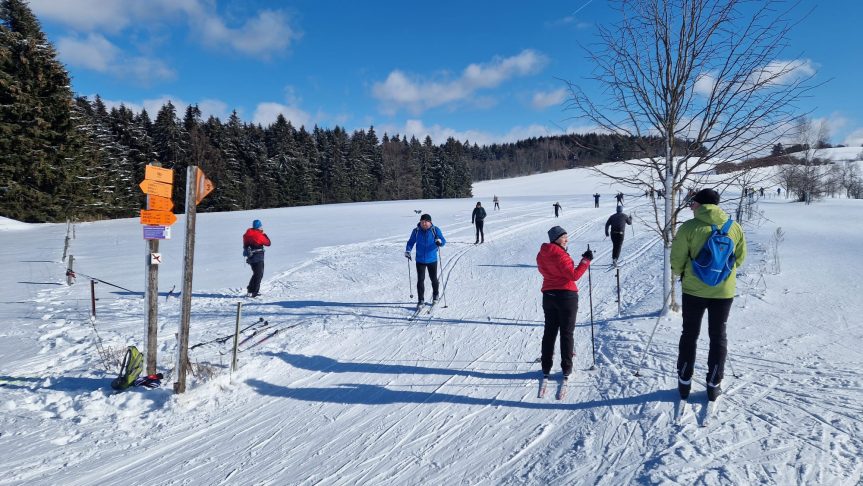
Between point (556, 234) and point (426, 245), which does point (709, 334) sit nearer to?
point (556, 234)

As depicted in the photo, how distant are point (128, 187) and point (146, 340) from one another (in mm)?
43318

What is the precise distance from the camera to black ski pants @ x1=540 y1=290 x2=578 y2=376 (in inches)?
180

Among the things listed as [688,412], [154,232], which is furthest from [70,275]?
[688,412]

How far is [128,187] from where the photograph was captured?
39594mm

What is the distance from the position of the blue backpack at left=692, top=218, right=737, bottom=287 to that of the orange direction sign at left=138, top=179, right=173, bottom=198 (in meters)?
5.87

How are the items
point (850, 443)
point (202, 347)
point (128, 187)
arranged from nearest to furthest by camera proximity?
point (850, 443) < point (202, 347) < point (128, 187)

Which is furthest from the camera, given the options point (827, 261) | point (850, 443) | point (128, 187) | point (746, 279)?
point (128, 187)

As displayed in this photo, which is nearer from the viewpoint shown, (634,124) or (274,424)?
(274,424)

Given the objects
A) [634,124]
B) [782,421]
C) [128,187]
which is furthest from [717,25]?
[128,187]

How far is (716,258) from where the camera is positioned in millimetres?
3680

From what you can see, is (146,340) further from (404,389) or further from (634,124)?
(634,124)

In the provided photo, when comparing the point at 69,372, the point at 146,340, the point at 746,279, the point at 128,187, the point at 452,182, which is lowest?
the point at 69,372

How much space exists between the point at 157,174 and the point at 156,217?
1.69ft

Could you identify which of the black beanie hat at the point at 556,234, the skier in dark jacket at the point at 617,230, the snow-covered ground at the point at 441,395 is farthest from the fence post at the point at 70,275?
the skier in dark jacket at the point at 617,230
